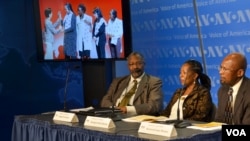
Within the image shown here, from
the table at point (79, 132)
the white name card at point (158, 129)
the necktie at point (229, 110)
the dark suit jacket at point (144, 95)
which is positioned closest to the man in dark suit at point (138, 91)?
the dark suit jacket at point (144, 95)

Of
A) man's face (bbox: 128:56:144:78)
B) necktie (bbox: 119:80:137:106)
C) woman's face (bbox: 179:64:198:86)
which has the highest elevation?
man's face (bbox: 128:56:144:78)

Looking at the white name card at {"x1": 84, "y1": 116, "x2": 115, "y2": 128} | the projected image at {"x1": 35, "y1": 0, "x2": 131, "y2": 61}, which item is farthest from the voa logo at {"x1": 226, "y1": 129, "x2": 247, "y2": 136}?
the projected image at {"x1": 35, "y1": 0, "x2": 131, "y2": 61}

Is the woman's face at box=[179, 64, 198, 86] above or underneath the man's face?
underneath

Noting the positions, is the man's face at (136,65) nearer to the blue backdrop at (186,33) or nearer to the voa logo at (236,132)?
the blue backdrop at (186,33)

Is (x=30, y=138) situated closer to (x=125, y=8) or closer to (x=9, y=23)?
(x=125, y=8)

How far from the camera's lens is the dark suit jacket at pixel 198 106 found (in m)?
3.62

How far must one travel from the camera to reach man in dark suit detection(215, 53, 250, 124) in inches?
129

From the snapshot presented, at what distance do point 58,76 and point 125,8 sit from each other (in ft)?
7.65

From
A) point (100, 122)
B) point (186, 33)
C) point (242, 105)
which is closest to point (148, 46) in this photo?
point (186, 33)

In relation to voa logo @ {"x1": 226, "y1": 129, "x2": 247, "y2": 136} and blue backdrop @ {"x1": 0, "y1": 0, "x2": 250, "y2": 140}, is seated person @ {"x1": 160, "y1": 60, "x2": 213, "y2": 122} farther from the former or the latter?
voa logo @ {"x1": 226, "y1": 129, "x2": 247, "y2": 136}

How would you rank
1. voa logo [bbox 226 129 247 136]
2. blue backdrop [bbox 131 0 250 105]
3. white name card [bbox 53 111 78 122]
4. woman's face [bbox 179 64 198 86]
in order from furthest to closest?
blue backdrop [bbox 131 0 250 105]
woman's face [bbox 179 64 198 86]
white name card [bbox 53 111 78 122]
voa logo [bbox 226 129 247 136]

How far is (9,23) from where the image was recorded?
609 cm

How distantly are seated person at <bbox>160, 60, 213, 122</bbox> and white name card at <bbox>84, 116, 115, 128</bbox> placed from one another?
0.64 metres

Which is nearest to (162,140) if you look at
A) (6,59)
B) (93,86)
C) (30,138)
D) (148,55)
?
(30,138)
